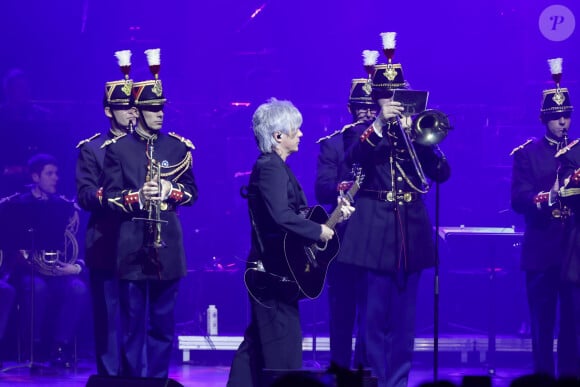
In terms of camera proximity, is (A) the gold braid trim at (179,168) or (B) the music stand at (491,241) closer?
(A) the gold braid trim at (179,168)

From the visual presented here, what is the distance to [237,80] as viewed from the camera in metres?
15.0

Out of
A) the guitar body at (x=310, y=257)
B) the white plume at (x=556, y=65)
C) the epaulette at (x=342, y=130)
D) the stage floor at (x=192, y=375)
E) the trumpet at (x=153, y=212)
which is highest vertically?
the white plume at (x=556, y=65)

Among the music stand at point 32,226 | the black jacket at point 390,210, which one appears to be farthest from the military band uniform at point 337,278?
the music stand at point 32,226

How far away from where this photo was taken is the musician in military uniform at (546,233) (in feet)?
34.1

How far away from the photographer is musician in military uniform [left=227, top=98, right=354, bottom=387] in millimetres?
7703

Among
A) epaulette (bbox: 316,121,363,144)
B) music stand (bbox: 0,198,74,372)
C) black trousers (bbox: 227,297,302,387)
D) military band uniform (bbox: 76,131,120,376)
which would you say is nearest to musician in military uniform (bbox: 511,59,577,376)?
epaulette (bbox: 316,121,363,144)

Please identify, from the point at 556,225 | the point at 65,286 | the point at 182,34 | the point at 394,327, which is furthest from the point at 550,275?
the point at 182,34

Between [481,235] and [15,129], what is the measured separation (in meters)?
5.46

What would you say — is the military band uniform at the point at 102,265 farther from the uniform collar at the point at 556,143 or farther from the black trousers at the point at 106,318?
the uniform collar at the point at 556,143

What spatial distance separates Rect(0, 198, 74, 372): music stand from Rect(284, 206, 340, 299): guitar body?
531 centimetres

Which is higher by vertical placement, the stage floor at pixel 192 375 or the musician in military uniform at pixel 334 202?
the musician in military uniform at pixel 334 202

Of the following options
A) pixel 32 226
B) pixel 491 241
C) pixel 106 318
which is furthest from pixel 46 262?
pixel 491 241

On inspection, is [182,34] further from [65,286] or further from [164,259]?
[164,259]

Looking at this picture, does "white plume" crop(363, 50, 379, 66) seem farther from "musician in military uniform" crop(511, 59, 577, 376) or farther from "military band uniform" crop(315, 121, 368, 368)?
"musician in military uniform" crop(511, 59, 577, 376)
